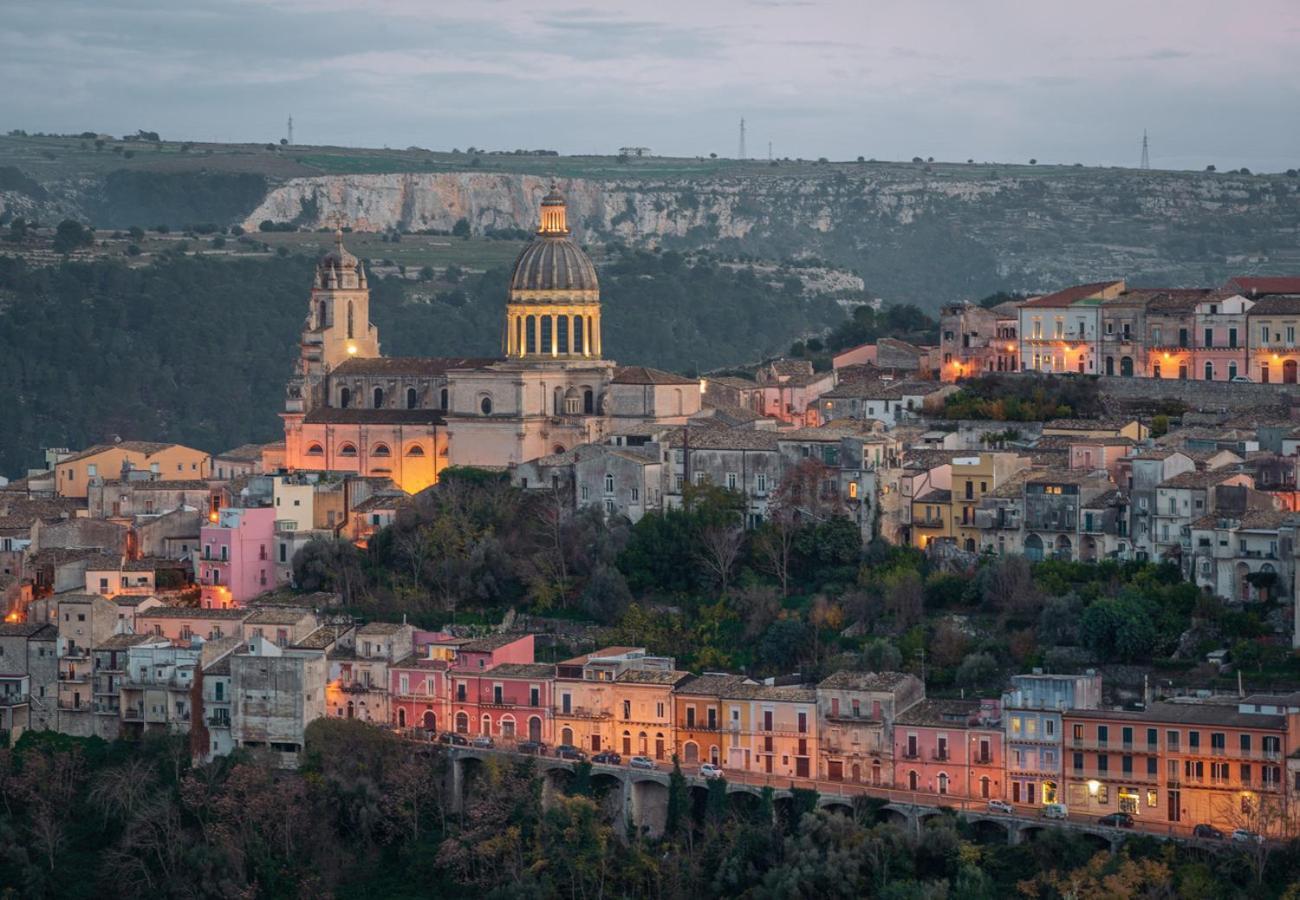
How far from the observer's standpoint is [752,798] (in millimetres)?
54938

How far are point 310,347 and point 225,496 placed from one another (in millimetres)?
8057

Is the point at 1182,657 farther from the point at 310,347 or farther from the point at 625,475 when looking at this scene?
the point at 310,347

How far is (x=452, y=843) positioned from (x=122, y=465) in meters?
23.8

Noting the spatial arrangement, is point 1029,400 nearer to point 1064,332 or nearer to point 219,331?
point 1064,332

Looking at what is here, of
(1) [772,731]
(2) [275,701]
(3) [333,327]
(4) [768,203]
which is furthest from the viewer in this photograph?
(4) [768,203]

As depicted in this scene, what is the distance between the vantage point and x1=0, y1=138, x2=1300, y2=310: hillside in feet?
433

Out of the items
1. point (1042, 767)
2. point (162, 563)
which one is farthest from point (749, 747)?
point (162, 563)

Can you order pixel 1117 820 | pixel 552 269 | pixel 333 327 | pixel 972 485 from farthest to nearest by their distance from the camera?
1. pixel 333 327
2. pixel 552 269
3. pixel 972 485
4. pixel 1117 820

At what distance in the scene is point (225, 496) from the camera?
7194 centimetres

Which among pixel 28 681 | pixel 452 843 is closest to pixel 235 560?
pixel 28 681

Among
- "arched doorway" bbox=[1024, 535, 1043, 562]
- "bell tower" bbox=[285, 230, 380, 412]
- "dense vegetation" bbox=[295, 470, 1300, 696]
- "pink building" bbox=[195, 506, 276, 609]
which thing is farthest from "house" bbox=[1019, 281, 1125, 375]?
"pink building" bbox=[195, 506, 276, 609]

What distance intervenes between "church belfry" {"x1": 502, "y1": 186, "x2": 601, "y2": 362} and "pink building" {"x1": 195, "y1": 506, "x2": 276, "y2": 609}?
10.0 metres

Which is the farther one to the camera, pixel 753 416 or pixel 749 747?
pixel 753 416

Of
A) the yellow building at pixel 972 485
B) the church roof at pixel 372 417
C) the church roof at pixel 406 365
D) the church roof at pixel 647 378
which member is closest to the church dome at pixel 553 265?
the church roof at pixel 406 365
